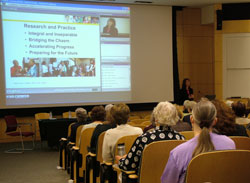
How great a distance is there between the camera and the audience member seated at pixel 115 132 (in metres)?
3.52

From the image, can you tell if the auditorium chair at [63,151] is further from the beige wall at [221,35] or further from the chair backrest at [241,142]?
the beige wall at [221,35]

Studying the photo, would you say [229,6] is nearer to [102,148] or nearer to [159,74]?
[159,74]

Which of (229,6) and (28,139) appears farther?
(229,6)

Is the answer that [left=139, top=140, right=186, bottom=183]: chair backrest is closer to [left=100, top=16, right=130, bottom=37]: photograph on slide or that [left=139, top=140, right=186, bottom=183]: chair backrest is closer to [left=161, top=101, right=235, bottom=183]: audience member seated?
[left=161, top=101, right=235, bottom=183]: audience member seated

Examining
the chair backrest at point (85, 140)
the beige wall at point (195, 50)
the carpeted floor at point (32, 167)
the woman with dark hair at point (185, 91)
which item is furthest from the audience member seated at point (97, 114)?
the beige wall at point (195, 50)

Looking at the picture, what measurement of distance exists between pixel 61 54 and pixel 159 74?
313 centimetres

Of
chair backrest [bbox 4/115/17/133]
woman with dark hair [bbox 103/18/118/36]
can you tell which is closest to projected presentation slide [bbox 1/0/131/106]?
woman with dark hair [bbox 103/18/118/36]

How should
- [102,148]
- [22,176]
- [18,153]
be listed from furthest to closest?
1. [18,153]
2. [22,176]
3. [102,148]

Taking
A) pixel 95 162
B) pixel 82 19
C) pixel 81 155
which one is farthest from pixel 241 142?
pixel 82 19

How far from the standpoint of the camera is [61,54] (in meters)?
8.90

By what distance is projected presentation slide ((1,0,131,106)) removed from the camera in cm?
847

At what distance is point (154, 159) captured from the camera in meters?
2.51

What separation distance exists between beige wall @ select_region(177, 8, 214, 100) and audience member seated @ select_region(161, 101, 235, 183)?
9.50 meters

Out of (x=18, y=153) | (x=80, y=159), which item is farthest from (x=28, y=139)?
(x=80, y=159)
